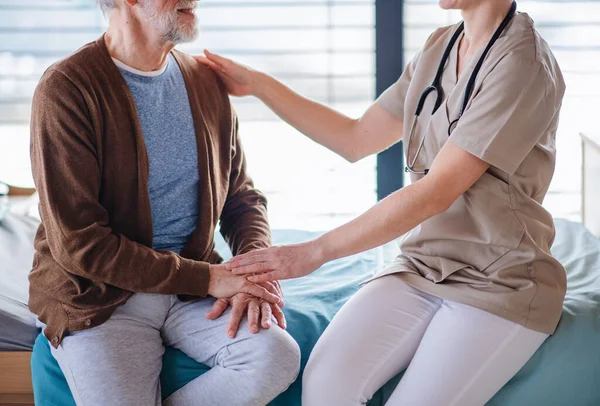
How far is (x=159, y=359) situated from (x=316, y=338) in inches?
14.5

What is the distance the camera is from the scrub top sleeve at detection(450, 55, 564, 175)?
1.74m

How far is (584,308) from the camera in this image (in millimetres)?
1937

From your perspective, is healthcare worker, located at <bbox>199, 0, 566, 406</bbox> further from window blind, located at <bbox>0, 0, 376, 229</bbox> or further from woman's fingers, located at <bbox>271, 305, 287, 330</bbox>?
window blind, located at <bbox>0, 0, 376, 229</bbox>

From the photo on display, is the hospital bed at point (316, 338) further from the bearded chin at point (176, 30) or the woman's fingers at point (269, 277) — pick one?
the bearded chin at point (176, 30)

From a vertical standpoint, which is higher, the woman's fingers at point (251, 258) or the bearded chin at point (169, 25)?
the bearded chin at point (169, 25)

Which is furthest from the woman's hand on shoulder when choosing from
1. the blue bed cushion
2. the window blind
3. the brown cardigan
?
the window blind

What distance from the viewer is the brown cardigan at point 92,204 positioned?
1795 mm

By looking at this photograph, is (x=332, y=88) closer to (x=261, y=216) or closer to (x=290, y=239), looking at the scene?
(x=290, y=239)

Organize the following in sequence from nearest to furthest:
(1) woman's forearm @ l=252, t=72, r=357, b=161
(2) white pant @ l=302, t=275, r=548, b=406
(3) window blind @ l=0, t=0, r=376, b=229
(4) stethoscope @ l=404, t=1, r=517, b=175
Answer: (2) white pant @ l=302, t=275, r=548, b=406, (4) stethoscope @ l=404, t=1, r=517, b=175, (1) woman's forearm @ l=252, t=72, r=357, b=161, (3) window blind @ l=0, t=0, r=376, b=229

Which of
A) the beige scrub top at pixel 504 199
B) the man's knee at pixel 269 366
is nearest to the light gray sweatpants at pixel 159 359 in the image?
the man's knee at pixel 269 366

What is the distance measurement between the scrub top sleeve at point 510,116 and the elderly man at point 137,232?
22.9 inches

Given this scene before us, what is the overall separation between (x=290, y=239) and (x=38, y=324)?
0.88 meters

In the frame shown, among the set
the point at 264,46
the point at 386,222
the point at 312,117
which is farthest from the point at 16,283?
the point at 264,46

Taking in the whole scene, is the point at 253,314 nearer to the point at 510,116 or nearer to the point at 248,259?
the point at 248,259
